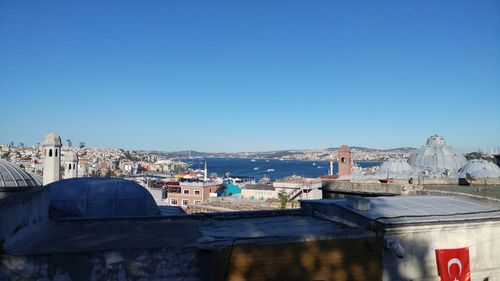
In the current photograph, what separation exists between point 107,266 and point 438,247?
17.4 feet

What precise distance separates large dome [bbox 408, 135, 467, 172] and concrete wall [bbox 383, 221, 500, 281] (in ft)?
91.7

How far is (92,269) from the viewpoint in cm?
535

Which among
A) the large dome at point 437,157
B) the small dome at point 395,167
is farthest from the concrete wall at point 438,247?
the large dome at point 437,157

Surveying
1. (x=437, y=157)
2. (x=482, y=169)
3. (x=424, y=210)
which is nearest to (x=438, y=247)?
(x=424, y=210)

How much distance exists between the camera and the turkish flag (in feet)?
22.9

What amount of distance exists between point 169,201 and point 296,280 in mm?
50601

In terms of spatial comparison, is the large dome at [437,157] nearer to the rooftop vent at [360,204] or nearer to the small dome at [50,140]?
the small dome at [50,140]

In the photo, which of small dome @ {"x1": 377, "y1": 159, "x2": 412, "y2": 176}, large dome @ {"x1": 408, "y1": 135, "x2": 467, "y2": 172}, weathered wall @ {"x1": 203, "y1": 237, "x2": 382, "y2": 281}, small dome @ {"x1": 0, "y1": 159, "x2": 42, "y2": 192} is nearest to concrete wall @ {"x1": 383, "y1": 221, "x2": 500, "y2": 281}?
weathered wall @ {"x1": 203, "y1": 237, "x2": 382, "y2": 281}

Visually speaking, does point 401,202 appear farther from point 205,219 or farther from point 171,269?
point 171,269

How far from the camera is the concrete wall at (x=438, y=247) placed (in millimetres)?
6805

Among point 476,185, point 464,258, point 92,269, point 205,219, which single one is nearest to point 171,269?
point 92,269

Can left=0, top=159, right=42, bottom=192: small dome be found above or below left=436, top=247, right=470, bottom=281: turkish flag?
above

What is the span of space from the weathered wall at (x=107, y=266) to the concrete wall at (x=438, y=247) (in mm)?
3256

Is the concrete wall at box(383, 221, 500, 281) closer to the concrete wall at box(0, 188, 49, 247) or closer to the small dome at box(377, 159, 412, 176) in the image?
the concrete wall at box(0, 188, 49, 247)
